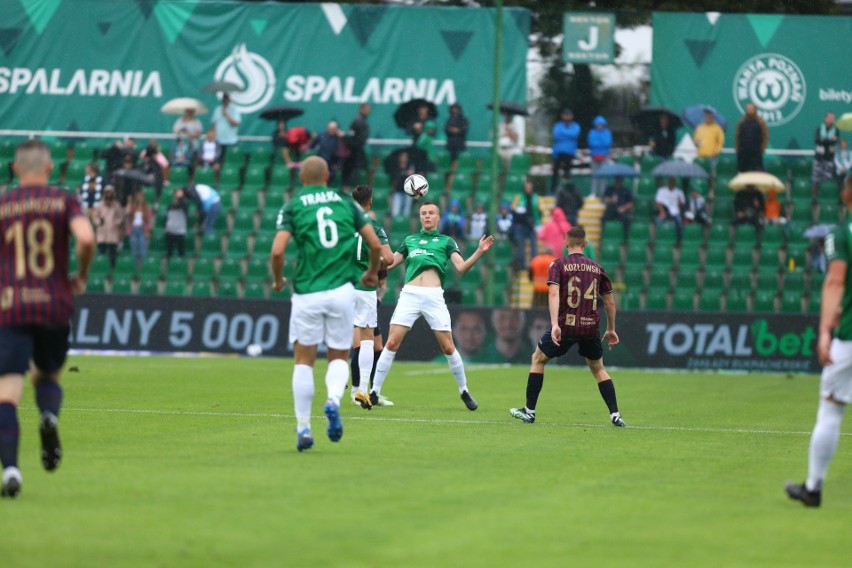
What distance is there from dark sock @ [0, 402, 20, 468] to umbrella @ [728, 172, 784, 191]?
25.2 meters

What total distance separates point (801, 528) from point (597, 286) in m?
6.85

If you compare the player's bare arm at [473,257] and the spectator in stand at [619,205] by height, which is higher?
the spectator in stand at [619,205]

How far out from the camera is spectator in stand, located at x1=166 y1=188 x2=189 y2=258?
33.2 meters

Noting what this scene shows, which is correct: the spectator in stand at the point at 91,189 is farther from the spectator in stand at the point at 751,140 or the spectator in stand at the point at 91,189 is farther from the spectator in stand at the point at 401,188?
the spectator in stand at the point at 751,140

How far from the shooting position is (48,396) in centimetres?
947

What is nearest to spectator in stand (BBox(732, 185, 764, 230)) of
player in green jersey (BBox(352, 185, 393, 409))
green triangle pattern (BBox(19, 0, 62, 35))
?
player in green jersey (BBox(352, 185, 393, 409))

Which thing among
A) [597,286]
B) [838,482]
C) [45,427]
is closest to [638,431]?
[597,286]

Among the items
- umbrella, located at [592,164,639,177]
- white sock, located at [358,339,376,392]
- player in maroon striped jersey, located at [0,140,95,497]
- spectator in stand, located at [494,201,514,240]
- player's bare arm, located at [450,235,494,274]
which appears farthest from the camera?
umbrella, located at [592,164,639,177]

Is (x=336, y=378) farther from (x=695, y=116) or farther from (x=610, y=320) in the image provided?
(x=695, y=116)

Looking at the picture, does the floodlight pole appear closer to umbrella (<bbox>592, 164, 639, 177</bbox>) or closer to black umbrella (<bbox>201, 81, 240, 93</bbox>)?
umbrella (<bbox>592, 164, 639, 177</bbox>)

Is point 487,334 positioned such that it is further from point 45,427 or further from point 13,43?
point 45,427

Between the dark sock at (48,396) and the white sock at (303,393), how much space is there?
8.21 ft

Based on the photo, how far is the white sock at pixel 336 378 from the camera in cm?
1170

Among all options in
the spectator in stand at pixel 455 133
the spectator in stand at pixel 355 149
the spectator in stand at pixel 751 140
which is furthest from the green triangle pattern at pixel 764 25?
the spectator in stand at pixel 355 149
